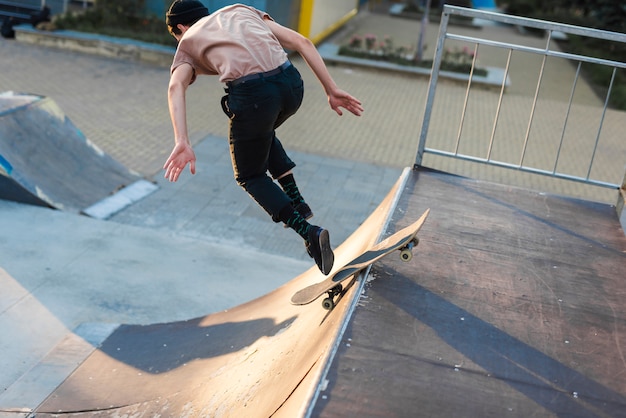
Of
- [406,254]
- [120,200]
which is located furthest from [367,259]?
[120,200]

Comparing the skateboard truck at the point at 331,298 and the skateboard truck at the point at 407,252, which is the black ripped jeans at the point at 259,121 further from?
the skateboard truck at the point at 407,252

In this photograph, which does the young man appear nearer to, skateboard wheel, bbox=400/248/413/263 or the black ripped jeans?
the black ripped jeans

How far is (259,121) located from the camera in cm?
364

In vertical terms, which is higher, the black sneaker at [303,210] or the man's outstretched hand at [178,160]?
the man's outstretched hand at [178,160]

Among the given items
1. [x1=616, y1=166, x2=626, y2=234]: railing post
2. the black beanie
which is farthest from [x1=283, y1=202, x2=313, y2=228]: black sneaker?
[x1=616, y1=166, x2=626, y2=234]: railing post

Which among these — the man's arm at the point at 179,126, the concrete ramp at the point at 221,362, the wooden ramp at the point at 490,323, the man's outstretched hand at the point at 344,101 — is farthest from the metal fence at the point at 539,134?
the man's arm at the point at 179,126

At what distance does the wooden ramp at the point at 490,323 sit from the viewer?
288 cm

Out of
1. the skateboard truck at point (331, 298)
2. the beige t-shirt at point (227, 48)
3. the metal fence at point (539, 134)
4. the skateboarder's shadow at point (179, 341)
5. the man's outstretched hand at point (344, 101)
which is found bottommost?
the metal fence at point (539, 134)

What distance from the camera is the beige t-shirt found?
353 cm

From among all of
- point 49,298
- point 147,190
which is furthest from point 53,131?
point 49,298

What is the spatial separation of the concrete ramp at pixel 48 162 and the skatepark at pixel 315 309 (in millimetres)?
261

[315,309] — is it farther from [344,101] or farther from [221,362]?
[344,101]

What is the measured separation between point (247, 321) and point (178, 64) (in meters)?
2.09

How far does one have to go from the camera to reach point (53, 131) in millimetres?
8078
